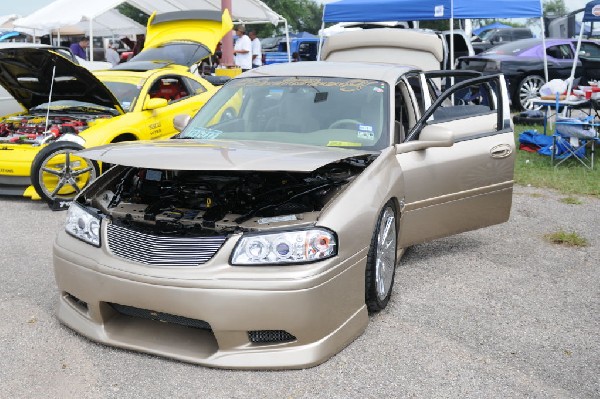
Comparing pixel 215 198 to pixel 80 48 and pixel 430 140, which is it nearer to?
pixel 430 140

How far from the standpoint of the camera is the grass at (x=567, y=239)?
623 centimetres

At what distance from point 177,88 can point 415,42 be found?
3.15 meters

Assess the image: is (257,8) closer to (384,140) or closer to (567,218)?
(567,218)

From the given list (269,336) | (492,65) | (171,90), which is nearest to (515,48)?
(492,65)

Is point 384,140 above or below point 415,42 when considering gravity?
below

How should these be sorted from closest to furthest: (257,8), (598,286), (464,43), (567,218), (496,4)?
(598,286), (567,218), (496,4), (464,43), (257,8)

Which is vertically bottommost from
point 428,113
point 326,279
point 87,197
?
point 326,279

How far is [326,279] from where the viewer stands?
3584mm

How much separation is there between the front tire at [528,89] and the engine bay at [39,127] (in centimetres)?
1026

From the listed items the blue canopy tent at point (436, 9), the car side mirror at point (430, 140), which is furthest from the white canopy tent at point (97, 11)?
the car side mirror at point (430, 140)

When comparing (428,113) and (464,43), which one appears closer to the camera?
(428,113)

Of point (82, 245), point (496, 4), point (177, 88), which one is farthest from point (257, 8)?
point (82, 245)

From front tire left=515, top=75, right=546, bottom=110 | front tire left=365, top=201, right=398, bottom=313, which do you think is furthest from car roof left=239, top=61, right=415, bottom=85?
front tire left=515, top=75, right=546, bottom=110

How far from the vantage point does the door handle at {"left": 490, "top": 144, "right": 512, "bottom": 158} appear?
18.0 feet
